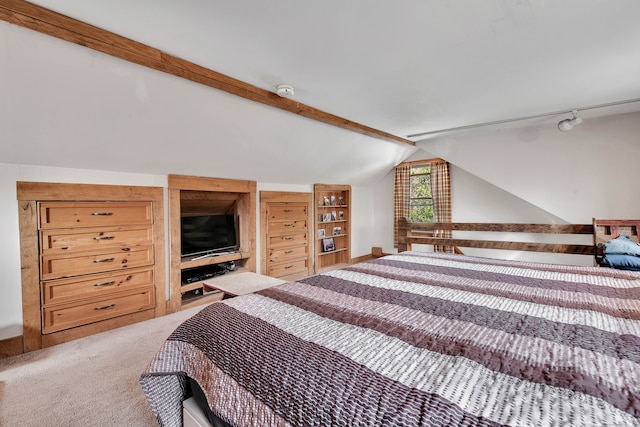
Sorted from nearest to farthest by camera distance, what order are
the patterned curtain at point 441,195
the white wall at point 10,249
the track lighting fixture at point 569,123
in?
the white wall at point 10,249 → the track lighting fixture at point 569,123 → the patterned curtain at point 441,195

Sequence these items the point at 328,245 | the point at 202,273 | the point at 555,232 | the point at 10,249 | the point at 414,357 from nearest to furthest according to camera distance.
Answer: the point at 414,357
the point at 10,249
the point at 555,232
the point at 202,273
the point at 328,245

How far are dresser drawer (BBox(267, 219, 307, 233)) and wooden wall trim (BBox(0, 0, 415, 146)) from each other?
2.03 metres

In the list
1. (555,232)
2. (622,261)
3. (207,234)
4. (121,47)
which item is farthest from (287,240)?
(622,261)

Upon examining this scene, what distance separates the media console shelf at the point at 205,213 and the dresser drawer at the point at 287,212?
1.14 feet

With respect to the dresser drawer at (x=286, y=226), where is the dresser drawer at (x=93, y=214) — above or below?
above

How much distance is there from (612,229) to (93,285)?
5205 millimetres

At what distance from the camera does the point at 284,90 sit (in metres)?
2.59

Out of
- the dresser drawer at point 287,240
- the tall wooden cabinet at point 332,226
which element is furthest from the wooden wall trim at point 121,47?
the tall wooden cabinet at point 332,226

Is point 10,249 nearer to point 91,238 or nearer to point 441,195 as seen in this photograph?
point 91,238

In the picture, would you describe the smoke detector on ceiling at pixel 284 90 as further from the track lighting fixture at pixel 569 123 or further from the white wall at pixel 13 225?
the track lighting fixture at pixel 569 123

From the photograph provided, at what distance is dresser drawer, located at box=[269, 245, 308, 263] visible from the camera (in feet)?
14.8

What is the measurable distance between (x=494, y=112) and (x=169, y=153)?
142 inches

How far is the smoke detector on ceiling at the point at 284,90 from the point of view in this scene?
2.56m

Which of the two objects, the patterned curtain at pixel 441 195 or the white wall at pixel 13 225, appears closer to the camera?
the white wall at pixel 13 225
